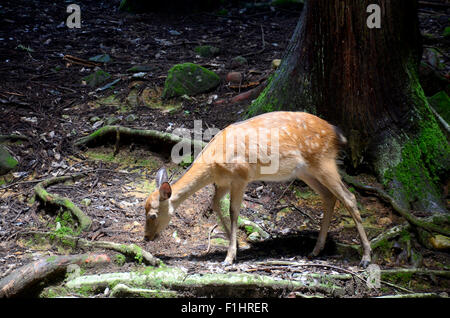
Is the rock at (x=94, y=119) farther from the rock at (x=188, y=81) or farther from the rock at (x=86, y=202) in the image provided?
the rock at (x=86, y=202)

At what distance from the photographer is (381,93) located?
6.07 metres

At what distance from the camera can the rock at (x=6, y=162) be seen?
7.01 meters

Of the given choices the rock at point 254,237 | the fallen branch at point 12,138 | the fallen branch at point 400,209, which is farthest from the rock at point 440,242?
the fallen branch at point 12,138

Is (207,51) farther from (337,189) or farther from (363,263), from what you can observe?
(363,263)

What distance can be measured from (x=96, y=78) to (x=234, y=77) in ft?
9.60

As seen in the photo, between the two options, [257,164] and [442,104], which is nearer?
[257,164]

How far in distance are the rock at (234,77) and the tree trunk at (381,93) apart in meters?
3.07

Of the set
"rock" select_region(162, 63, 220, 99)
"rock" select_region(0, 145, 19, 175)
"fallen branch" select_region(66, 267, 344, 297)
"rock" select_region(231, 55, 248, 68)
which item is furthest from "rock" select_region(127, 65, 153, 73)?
"fallen branch" select_region(66, 267, 344, 297)

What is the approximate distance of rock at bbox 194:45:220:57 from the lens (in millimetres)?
11062

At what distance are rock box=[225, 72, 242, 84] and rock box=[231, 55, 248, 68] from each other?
0.81m

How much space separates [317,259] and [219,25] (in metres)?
9.53

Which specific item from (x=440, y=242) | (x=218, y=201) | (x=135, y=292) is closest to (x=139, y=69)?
(x=218, y=201)

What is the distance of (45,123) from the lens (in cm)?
823

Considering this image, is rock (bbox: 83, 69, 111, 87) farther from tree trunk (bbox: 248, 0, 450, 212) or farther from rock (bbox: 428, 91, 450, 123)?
rock (bbox: 428, 91, 450, 123)
